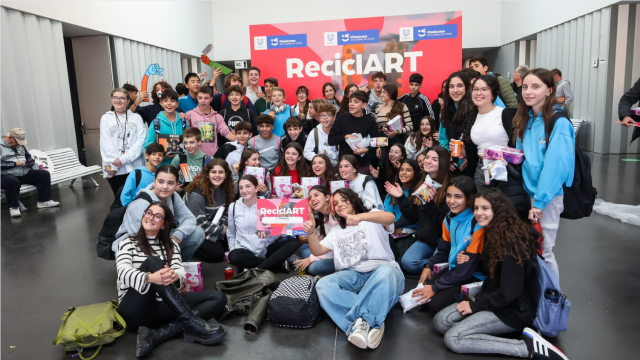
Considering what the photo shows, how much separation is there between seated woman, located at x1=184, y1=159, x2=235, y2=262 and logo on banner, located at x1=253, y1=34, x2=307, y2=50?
230 inches

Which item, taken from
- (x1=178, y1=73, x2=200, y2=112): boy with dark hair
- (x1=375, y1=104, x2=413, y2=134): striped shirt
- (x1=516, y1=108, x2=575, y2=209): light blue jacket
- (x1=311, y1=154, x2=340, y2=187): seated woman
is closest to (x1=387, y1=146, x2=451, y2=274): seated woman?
(x1=311, y1=154, x2=340, y2=187): seated woman

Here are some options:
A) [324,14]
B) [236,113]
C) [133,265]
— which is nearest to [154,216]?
[133,265]

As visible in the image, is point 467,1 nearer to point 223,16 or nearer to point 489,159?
point 223,16

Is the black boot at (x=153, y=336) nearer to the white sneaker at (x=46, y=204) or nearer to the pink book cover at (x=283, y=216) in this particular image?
the pink book cover at (x=283, y=216)

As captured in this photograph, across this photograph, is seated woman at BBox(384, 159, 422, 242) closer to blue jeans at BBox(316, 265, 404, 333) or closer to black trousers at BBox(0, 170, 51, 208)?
blue jeans at BBox(316, 265, 404, 333)

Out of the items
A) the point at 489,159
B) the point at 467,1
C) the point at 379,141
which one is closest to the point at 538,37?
the point at 467,1

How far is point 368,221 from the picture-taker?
3449 millimetres

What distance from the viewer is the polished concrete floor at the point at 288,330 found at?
2.84m

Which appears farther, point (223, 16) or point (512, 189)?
point (223, 16)

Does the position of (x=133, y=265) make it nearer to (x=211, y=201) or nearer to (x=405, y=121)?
(x=211, y=201)

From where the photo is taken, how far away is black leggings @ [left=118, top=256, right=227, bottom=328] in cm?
294

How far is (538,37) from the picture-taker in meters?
13.3

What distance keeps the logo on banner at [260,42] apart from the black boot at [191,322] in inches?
308

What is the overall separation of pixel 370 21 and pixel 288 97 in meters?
2.56
